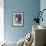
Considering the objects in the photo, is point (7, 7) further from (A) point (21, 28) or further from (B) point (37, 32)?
(B) point (37, 32)

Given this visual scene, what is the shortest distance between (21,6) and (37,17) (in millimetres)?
801

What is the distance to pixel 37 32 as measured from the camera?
8.94 ft

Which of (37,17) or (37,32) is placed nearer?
(37,32)

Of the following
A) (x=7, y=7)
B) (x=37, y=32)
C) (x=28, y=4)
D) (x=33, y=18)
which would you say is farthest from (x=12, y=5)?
(x=37, y=32)

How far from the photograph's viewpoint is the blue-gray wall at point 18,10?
5672mm

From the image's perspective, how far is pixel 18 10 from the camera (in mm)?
5703

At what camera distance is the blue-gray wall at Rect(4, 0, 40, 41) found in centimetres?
567

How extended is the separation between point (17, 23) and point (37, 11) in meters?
0.97

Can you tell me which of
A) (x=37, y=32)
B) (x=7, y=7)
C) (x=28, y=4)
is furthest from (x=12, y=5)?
(x=37, y=32)

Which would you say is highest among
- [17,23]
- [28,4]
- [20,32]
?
[28,4]

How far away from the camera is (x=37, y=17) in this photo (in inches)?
224

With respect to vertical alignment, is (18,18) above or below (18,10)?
below

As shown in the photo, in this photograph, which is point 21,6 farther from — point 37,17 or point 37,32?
point 37,32

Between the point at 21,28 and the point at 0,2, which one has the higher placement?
the point at 0,2
